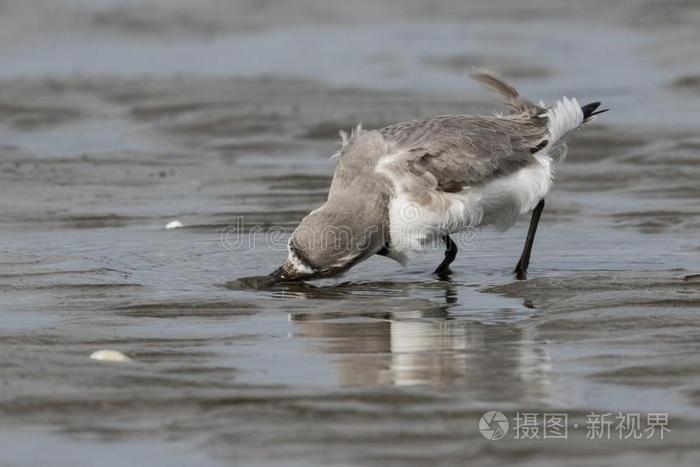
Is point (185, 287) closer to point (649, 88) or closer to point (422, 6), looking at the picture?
point (649, 88)

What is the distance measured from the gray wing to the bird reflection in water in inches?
29.1

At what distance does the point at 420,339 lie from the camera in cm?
706

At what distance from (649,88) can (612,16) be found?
5.99 meters

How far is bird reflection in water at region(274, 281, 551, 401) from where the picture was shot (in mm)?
6105

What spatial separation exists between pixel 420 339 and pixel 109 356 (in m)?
1.65

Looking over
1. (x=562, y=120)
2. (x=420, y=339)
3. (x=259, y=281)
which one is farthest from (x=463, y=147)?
(x=420, y=339)

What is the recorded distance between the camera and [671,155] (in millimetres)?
12984

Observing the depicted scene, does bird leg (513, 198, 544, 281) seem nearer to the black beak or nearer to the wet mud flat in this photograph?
the wet mud flat

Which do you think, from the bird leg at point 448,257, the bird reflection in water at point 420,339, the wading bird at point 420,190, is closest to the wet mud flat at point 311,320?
the bird reflection in water at point 420,339

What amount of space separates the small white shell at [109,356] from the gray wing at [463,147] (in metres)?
2.53

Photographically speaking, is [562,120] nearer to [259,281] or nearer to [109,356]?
[259,281]

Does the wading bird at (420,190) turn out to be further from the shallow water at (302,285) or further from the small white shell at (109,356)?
the small white shell at (109,356)

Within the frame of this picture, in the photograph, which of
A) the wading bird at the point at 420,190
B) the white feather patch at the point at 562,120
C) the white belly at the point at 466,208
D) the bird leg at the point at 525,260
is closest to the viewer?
the wading bird at the point at 420,190

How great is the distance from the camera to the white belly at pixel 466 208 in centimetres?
814
